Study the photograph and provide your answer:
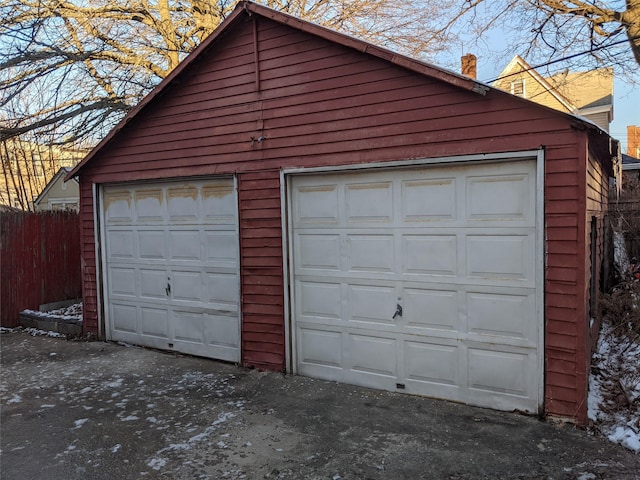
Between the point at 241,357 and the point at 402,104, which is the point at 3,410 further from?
the point at 402,104

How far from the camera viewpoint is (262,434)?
4.30 m

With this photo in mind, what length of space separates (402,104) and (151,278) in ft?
14.8

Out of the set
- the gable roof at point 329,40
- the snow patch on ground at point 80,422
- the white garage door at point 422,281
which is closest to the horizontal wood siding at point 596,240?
the white garage door at point 422,281

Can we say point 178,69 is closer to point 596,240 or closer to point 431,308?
point 431,308

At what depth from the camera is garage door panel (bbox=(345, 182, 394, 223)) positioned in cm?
522

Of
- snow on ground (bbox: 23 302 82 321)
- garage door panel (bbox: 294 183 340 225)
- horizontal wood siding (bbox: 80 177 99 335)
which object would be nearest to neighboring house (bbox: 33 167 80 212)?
snow on ground (bbox: 23 302 82 321)

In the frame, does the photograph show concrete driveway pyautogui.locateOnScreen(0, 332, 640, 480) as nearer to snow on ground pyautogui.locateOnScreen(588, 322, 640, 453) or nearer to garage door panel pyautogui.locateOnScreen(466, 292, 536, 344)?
snow on ground pyautogui.locateOnScreen(588, 322, 640, 453)

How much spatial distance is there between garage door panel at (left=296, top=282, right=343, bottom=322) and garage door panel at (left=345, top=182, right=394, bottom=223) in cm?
84

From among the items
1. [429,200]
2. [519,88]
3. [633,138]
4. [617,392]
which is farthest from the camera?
[633,138]

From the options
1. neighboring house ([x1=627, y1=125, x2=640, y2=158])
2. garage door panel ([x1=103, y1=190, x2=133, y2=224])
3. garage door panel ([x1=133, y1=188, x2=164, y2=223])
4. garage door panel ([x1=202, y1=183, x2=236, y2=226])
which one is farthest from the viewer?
neighboring house ([x1=627, y1=125, x2=640, y2=158])

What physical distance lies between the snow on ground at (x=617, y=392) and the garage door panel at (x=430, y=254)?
181cm

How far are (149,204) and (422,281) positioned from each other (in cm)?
427

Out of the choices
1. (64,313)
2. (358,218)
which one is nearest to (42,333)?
(64,313)

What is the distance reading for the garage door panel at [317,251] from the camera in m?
5.59
